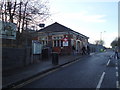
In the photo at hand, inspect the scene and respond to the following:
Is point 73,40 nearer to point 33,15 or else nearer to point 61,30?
point 61,30

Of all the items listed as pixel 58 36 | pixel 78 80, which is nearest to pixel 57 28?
pixel 58 36

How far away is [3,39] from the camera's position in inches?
563

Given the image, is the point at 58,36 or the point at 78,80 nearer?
the point at 78,80

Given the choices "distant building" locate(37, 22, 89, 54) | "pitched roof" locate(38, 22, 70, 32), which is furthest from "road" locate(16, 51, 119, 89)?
"pitched roof" locate(38, 22, 70, 32)

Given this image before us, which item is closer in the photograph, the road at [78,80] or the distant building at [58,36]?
the road at [78,80]

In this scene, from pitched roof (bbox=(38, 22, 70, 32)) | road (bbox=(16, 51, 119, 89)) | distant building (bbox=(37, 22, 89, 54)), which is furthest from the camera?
pitched roof (bbox=(38, 22, 70, 32))

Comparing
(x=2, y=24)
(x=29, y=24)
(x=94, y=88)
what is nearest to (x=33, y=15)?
(x=29, y=24)

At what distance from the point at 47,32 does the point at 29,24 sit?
22.4 metres

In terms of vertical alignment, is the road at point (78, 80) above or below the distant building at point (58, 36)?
below

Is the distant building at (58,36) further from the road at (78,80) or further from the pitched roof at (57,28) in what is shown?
the road at (78,80)

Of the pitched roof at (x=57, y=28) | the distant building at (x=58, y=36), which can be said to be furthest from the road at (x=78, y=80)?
the pitched roof at (x=57, y=28)

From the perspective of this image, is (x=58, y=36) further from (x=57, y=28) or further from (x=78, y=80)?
(x=78, y=80)

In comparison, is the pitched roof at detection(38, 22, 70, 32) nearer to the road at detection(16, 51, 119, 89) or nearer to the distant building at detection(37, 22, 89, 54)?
the distant building at detection(37, 22, 89, 54)

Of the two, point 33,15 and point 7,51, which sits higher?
point 33,15
